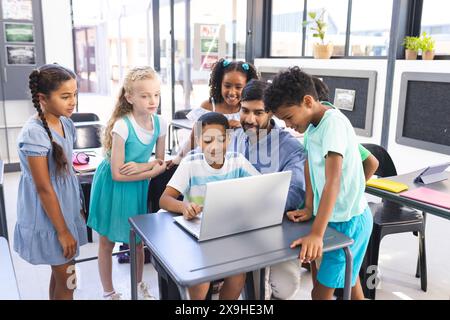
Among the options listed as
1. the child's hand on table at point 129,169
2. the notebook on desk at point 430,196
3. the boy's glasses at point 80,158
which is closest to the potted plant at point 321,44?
the notebook on desk at point 430,196

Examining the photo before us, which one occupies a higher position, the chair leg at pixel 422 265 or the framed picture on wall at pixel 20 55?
the framed picture on wall at pixel 20 55

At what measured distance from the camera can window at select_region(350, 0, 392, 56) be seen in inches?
137

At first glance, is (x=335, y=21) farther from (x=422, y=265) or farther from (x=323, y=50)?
(x=422, y=265)

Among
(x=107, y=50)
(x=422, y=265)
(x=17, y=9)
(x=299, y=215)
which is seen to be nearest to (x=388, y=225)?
(x=422, y=265)

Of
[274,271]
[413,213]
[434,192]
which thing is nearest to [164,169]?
[274,271]

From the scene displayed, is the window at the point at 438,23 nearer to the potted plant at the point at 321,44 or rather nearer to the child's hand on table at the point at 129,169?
the potted plant at the point at 321,44

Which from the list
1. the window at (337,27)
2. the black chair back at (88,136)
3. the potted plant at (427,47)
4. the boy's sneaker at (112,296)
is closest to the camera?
the boy's sneaker at (112,296)

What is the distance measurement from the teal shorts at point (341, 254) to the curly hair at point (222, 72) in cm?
92

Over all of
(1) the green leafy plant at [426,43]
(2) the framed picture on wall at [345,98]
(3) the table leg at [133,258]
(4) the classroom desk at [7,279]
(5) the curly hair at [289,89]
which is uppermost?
(1) the green leafy plant at [426,43]

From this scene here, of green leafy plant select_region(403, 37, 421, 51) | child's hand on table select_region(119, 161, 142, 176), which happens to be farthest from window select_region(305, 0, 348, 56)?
child's hand on table select_region(119, 161, 142, 176)

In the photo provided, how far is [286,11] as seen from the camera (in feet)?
15.6

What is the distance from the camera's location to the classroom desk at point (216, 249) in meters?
1.10

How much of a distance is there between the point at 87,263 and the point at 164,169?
3.32 ft

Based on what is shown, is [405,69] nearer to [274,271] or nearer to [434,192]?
[434,192]
